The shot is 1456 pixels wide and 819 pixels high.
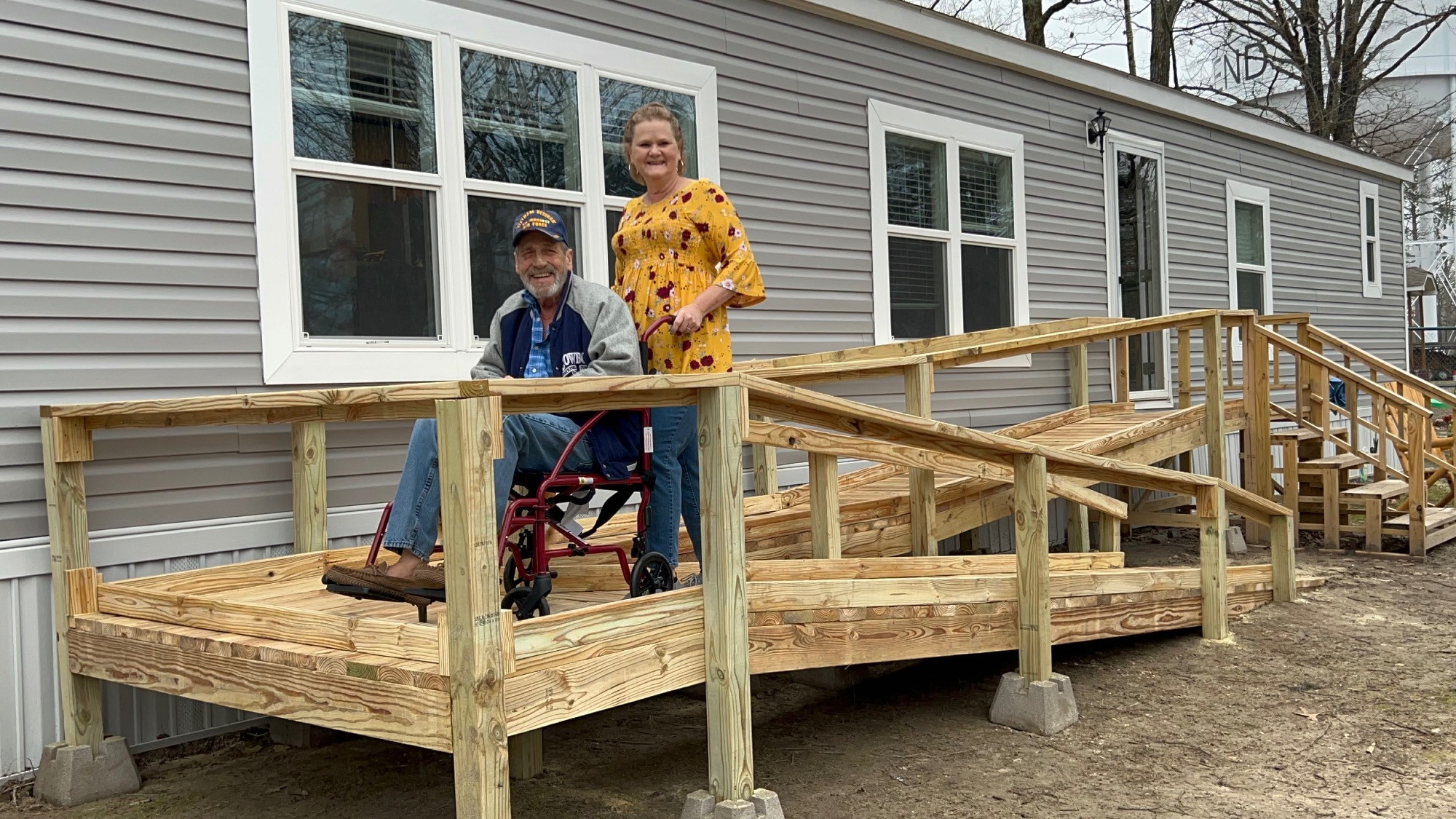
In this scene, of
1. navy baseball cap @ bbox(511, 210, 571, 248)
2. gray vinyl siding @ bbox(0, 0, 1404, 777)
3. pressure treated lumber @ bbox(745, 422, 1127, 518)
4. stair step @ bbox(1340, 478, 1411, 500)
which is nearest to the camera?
navy baseball cap @ bbox(511, 210, 571, 248)

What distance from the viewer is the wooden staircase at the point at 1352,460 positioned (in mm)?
8328

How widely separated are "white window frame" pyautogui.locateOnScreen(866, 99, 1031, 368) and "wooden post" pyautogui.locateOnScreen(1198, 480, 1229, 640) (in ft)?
5.73

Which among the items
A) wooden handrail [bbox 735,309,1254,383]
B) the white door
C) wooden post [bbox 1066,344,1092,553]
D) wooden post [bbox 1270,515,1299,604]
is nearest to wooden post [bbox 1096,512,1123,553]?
wooden post [bbox 1066,344,1092,553]

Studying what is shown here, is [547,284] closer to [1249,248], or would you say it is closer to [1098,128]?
[1098,128]

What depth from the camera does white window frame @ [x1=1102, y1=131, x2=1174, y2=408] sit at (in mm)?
9391

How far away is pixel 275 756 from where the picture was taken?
4.50 meters

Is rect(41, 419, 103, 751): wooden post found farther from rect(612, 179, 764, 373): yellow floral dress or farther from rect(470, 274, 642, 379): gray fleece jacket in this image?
rect(612, 179, 764, 373): yellow floral dress

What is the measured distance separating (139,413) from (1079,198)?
718 cm

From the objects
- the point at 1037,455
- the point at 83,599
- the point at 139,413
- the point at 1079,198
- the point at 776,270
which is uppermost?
the point at 1079,198

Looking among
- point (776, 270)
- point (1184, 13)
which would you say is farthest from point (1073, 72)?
point (1184, 13)

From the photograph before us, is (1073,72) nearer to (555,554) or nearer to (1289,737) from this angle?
(1289,737)

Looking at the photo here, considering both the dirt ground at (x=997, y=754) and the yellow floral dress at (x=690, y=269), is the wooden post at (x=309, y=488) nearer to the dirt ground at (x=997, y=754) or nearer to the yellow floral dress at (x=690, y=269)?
the dirt ground at (x=997, y=754)

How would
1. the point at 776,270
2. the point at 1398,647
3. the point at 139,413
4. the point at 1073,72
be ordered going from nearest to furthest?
the point at 139,413
the point at 1398,647
the point at 776,270
the point at 1073,72

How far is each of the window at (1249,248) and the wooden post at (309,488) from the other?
8.75 metres
